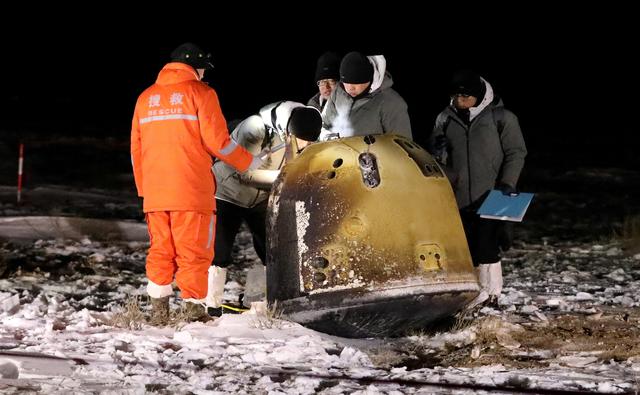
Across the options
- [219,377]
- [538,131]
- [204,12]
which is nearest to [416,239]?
[219,377]

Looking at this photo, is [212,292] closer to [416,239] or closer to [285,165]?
[285,165]

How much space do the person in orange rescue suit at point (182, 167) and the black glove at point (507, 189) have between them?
193 centimetres

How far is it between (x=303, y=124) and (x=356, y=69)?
69cm

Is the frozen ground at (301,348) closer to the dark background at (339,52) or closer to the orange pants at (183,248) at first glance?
the orange pants at (183,248)

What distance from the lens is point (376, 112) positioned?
7.52 metres

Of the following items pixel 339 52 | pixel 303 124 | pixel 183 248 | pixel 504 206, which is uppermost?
pixel 339 52

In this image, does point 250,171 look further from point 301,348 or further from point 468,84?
point 468,84

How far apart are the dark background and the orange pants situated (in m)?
14.1

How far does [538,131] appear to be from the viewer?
105 feet

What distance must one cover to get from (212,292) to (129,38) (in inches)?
1838

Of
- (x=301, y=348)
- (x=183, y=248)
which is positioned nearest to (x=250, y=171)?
(x=183, y=248)

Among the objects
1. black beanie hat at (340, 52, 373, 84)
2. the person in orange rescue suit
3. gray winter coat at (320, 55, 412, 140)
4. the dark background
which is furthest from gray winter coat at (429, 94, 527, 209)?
the dark background

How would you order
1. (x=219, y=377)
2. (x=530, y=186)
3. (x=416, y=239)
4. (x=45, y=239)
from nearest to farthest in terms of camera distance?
(x=219, y=377) < (x=416, y=239) < (x=45, y=239) < (x=530, y=186)

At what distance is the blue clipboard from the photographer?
7.79 metres
